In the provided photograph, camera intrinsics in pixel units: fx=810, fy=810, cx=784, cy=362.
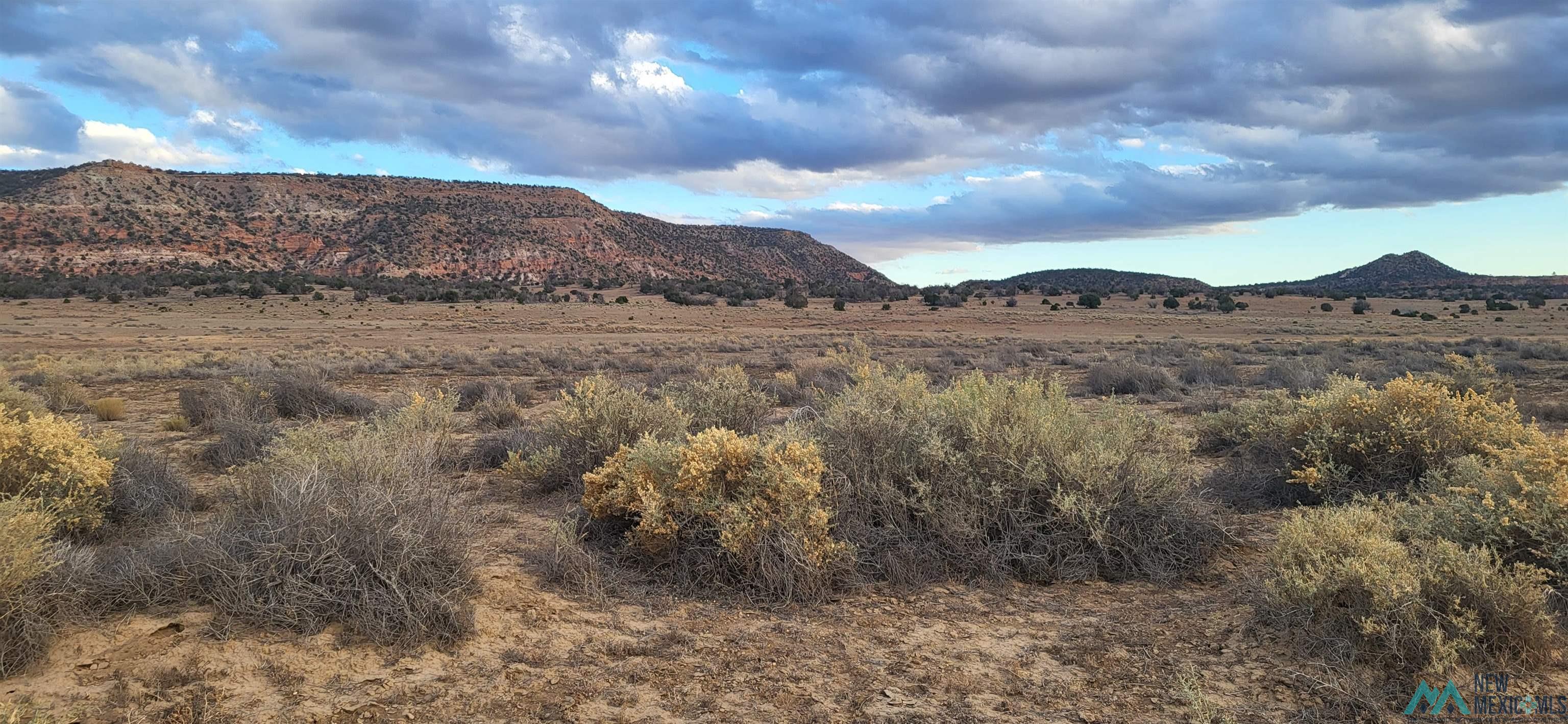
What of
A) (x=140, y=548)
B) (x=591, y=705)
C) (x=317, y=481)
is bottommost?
(x=591, y=705)

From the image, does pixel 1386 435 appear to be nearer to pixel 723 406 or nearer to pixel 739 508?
pixel 739 508

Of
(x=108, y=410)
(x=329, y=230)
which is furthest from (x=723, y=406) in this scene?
(x=329, y=230)

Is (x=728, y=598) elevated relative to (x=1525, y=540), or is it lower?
lower

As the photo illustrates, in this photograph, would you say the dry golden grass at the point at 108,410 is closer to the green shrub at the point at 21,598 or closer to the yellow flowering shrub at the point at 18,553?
the yellow flowering shrub at the point at 18,553

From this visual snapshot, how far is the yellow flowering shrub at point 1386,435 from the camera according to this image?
7.25 meters

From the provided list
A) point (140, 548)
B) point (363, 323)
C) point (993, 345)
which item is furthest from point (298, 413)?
point (363, 323)

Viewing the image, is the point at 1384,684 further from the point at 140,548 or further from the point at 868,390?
the point at 140,548

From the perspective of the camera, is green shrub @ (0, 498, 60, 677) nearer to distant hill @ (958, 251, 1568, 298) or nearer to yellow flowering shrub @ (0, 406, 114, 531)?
yellow flowering shrub @ (0, 406, 114, 531)

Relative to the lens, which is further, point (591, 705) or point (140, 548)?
point (140, 548)

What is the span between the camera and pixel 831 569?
566 centimetres

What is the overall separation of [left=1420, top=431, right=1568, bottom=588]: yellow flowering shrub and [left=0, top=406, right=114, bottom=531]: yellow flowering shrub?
9253mm

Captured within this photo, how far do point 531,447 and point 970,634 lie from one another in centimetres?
580

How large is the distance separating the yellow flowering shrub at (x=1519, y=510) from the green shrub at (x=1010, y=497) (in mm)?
1477

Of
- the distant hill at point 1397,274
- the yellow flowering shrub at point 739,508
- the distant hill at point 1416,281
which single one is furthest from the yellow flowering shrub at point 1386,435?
the distant hill at point 1397,274
